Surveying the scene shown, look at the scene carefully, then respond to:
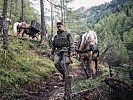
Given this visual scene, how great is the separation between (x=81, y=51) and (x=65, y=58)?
2206 millimetres

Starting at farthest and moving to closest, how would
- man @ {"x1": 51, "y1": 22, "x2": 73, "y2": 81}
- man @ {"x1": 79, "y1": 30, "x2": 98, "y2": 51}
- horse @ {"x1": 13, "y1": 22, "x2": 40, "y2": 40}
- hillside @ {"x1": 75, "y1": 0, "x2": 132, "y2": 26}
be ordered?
hillside @ {"x1": 75, "y1": 0, "x2": 132, "y2": 26} → horse @ {"x1": 13, "y1": 22, "x2": 40, "y2": 40} → man @ {"x1": 79, "y1": 30, "x2": 98, "y2": 51} → man @ {"x1": 51, "y1": 22, "x2": 73, "y2": 81}

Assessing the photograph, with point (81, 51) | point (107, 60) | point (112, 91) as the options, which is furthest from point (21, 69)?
point (107, 60)

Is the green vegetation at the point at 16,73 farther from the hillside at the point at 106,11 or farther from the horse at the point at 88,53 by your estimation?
the hillside at the point at 106,11

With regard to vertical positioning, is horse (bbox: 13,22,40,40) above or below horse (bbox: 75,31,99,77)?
above

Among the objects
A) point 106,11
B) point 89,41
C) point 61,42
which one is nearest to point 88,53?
point 89,41

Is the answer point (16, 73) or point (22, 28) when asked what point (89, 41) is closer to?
point (16, 73)

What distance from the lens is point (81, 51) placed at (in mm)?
11344

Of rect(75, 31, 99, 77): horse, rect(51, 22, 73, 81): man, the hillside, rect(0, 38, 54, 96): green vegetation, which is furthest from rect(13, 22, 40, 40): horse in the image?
the hillside

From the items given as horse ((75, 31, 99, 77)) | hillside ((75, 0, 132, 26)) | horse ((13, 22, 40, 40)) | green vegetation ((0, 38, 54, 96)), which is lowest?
green vegetation ((0, 38, 54, 96))

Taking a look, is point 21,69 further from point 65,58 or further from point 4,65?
point 65,58

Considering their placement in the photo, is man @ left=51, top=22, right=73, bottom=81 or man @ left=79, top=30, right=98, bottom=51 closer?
man @ left=51, top=22, right=73, bottom=81

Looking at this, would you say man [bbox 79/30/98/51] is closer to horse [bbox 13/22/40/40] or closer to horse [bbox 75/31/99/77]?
horse [bbox 75/31/99/77]

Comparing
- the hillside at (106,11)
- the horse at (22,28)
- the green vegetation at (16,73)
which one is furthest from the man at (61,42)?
the hillside at (106,11)

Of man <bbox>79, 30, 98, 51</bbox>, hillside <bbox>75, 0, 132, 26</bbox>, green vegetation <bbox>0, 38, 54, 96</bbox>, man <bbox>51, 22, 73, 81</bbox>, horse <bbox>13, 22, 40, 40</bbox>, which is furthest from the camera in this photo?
Answer: hillside <bbox>75, 0, 132, 26</bbox>
